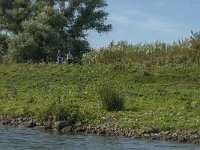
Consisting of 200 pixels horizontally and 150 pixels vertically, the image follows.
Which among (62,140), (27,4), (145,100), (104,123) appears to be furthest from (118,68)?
(27,4)

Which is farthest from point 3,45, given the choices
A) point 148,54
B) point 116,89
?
point 116,89

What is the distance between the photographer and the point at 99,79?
42531 millimetres

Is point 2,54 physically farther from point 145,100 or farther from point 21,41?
point 145,100

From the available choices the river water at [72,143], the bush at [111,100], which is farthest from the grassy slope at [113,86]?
the river water at [72,143]

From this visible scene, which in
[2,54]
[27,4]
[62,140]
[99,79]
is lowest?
[62,140]

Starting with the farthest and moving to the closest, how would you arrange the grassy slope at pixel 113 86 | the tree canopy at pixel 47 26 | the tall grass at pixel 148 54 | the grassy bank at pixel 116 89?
1. the tree canopy at pixel 47 26
2. the tall grass at pixel 148 54
3. the grassy bank at pixel 116 89
4. the grassy slope at pixel 113 86

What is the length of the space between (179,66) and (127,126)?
59.9 ft

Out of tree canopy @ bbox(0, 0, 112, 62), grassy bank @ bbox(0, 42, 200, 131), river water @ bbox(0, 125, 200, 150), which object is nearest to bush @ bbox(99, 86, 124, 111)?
grassy bank @ bbox(0, 42, 200, 131)

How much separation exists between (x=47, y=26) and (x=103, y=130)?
119ft

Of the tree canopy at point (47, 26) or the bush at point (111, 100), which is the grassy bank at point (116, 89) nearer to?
the bush at point (111, 100)

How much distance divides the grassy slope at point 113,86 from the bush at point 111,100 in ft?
1.63

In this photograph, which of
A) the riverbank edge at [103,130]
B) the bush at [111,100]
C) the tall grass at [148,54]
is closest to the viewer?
the riverbank edge at [103,130]

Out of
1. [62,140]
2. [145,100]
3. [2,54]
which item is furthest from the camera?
[2,54]

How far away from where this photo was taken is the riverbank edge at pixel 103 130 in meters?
24.8
